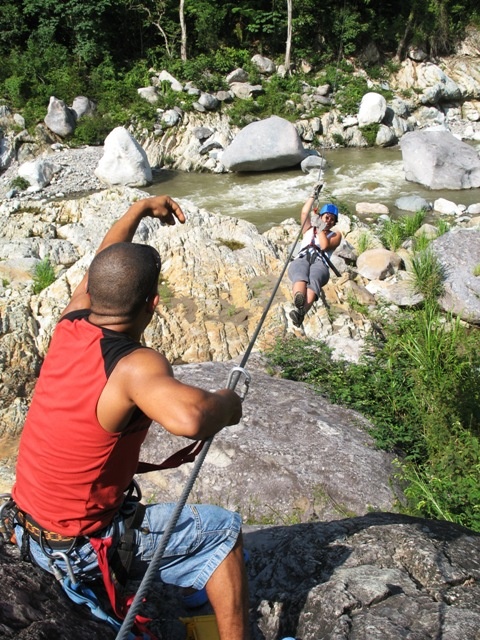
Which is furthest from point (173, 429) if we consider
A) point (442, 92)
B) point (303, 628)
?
point (442, 92)

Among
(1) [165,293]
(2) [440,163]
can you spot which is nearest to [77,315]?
(1) [165,293]

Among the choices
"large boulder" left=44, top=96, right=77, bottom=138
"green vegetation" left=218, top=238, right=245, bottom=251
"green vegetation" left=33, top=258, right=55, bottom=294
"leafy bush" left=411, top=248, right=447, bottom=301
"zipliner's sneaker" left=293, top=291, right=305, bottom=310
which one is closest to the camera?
"zipliner's sneaker" left=293, top=291, right=305, bottom=310

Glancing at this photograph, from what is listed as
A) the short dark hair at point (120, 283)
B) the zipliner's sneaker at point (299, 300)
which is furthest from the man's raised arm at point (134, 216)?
the zipliner's sneaker at point (299, 300)

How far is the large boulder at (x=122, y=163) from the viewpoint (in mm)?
16797

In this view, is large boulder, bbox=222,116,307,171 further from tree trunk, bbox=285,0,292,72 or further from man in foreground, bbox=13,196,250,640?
man in foreground, bbox=13,196,250,640

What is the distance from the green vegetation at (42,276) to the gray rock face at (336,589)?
5250 mm

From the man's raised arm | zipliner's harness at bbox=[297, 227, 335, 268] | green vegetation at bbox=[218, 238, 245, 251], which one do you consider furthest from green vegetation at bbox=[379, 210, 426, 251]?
the man's raised arm

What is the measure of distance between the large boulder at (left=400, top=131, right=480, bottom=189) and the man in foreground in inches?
580

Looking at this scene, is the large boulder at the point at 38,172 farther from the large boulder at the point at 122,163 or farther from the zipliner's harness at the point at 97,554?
the zipliner's harness at the point at 97,554

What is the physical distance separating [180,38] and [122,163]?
383 inches

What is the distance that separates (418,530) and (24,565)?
1768 mm

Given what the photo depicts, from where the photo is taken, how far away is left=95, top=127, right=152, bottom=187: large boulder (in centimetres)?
1680

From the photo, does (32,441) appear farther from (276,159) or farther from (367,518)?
(276,159)

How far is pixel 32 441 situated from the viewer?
2162 millimetres
